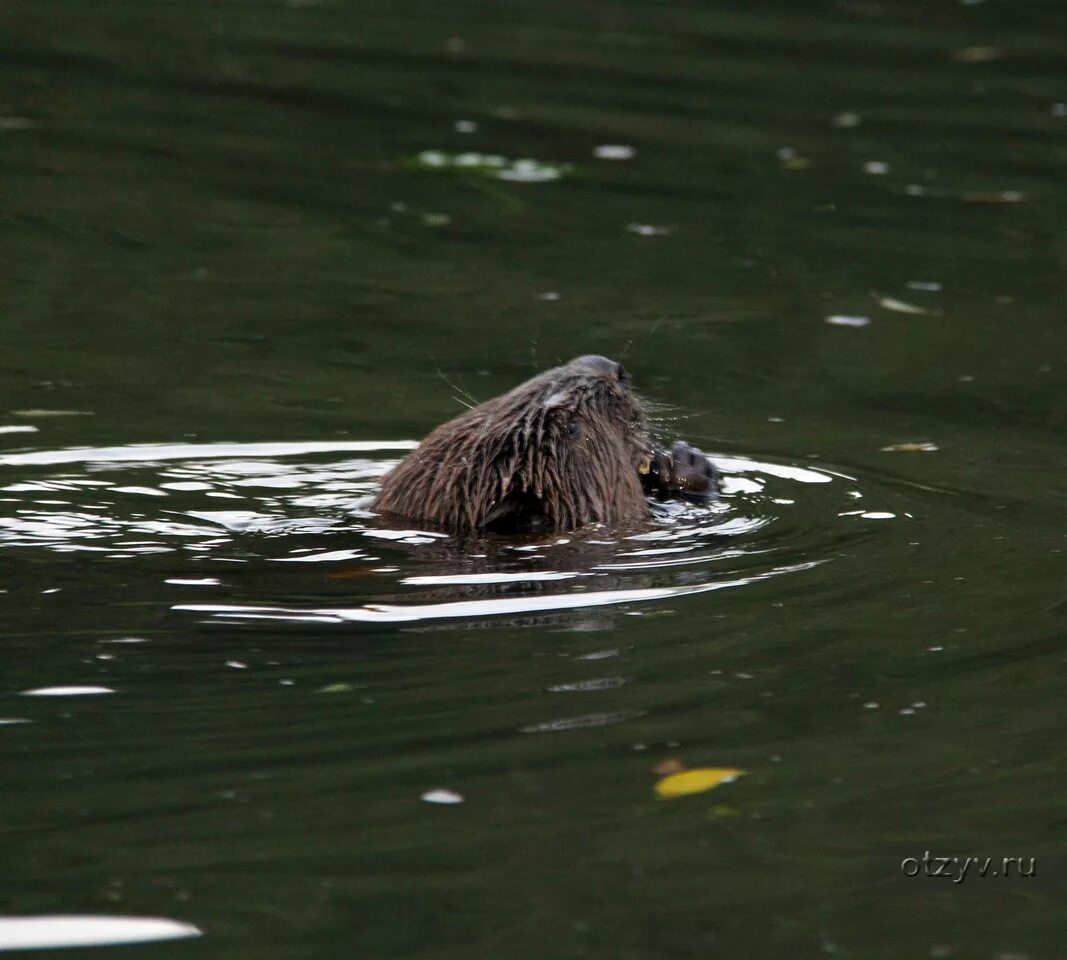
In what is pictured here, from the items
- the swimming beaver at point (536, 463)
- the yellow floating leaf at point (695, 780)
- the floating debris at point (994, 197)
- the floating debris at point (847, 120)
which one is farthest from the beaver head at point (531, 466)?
the floating debris at point (847, 120)

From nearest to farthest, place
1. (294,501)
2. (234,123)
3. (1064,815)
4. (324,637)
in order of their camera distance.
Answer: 1. (1064,815)
2. (324,637)
3. (294,501)
4. (234,123)

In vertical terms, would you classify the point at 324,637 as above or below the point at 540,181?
below

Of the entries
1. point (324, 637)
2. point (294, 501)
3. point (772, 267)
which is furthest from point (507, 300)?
point (324, 637)

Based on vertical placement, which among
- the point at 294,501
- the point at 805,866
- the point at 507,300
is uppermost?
the point at 507,300

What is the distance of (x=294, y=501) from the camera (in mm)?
7461

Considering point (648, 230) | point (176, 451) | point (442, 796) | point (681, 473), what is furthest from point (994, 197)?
point (442, 796)

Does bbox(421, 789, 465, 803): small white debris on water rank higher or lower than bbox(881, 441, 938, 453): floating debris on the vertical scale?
lower

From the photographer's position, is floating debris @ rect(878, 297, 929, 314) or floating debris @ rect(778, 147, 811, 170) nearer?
floating debris @ rect(878, 297, 929, 314)

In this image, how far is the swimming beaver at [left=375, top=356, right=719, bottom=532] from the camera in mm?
6680

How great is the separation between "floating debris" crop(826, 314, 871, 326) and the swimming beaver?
343 centimetres

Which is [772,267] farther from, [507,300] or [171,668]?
[171,668]

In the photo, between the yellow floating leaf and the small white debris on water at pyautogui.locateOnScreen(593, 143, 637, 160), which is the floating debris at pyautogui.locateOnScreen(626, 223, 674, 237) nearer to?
the small white debris on water at pyautogui.locateOnScreen(593, 143, 637, 160)

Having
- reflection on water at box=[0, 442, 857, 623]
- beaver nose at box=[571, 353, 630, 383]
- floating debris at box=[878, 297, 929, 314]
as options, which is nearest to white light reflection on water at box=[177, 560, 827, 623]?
reflection on water at box=[0, 442, 857, 623]

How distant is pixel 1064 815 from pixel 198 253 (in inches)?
308
